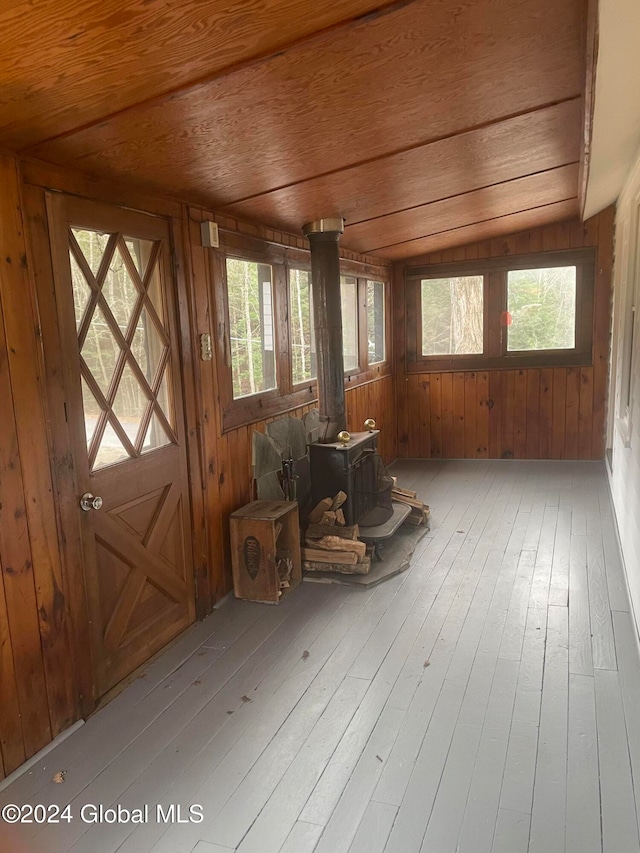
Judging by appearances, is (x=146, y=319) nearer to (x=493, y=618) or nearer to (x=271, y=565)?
(x=271, y=565)

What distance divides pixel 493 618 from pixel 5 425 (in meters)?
2.38

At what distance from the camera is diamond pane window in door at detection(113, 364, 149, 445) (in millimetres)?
2572

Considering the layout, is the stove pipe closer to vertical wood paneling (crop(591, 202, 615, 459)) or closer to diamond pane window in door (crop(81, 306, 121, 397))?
diamond pane window in door (crop(81, 306, 121, 397))

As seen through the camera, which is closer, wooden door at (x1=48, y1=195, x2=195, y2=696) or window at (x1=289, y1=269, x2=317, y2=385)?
wooden door at (x1=48, y1=195, x2=195, y2=696)

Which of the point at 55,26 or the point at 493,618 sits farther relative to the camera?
the point at 493,618

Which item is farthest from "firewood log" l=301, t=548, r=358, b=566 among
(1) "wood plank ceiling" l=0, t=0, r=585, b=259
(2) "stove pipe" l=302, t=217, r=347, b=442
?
(1) "wood plank ceiling" l=0, t=0, r=585, b=259

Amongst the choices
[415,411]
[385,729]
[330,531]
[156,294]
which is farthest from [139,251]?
[415,411]

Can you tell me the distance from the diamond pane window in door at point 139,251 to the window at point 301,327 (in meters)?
1.53

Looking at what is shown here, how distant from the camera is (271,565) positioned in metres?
3.29

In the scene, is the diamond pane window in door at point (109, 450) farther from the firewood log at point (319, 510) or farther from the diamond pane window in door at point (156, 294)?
the firewood log at point (319, 510)

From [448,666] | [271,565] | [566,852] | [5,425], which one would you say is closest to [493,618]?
[448,666]

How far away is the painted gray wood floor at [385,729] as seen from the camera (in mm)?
1806

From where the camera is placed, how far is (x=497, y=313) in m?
6.19

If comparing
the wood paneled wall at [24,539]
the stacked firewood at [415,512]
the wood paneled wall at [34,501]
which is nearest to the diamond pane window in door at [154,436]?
the wood paneled wall at [34,501]
